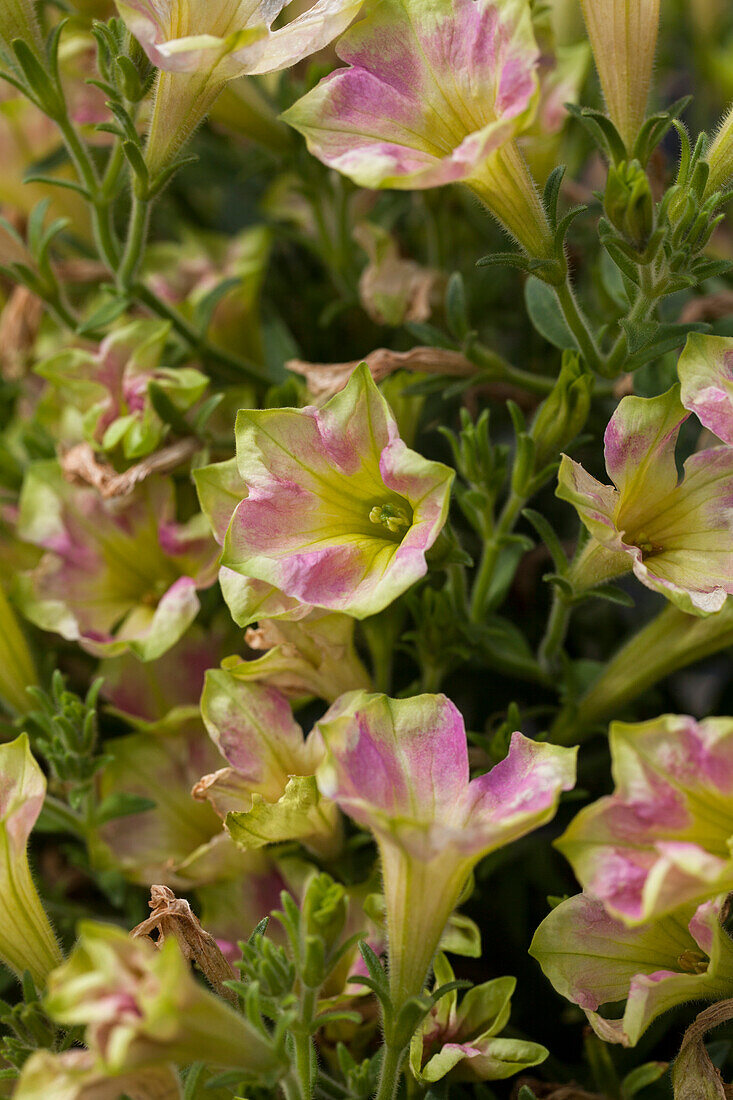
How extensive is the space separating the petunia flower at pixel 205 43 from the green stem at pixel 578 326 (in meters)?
0.22

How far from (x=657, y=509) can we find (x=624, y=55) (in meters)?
0.31

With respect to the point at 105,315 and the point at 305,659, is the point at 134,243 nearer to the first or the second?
the point at 105,315

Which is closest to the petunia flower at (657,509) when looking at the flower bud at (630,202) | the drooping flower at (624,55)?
the flower bud at (630,202)

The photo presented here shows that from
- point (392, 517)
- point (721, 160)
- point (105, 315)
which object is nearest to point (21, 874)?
point (392, 517)

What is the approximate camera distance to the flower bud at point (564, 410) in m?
0.71

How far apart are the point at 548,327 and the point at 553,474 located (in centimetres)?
13

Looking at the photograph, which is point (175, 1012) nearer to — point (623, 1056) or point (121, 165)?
point (623, 1056)

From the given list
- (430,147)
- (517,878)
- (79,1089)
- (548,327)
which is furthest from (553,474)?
(79,1089)

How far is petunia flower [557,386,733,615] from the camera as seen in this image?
0.60 metres

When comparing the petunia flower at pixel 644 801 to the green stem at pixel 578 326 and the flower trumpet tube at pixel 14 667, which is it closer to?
the green stem at pixel 578 326

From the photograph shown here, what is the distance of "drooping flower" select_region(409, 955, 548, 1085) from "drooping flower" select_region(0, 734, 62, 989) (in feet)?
0.77

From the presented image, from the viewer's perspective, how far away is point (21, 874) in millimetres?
625

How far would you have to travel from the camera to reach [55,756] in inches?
30.1

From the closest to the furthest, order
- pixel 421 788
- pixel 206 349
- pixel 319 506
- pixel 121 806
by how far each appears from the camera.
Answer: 1. pixel 421 788
2. pixel 319 506
3. pixel 121 806
4. pixel 206 349
